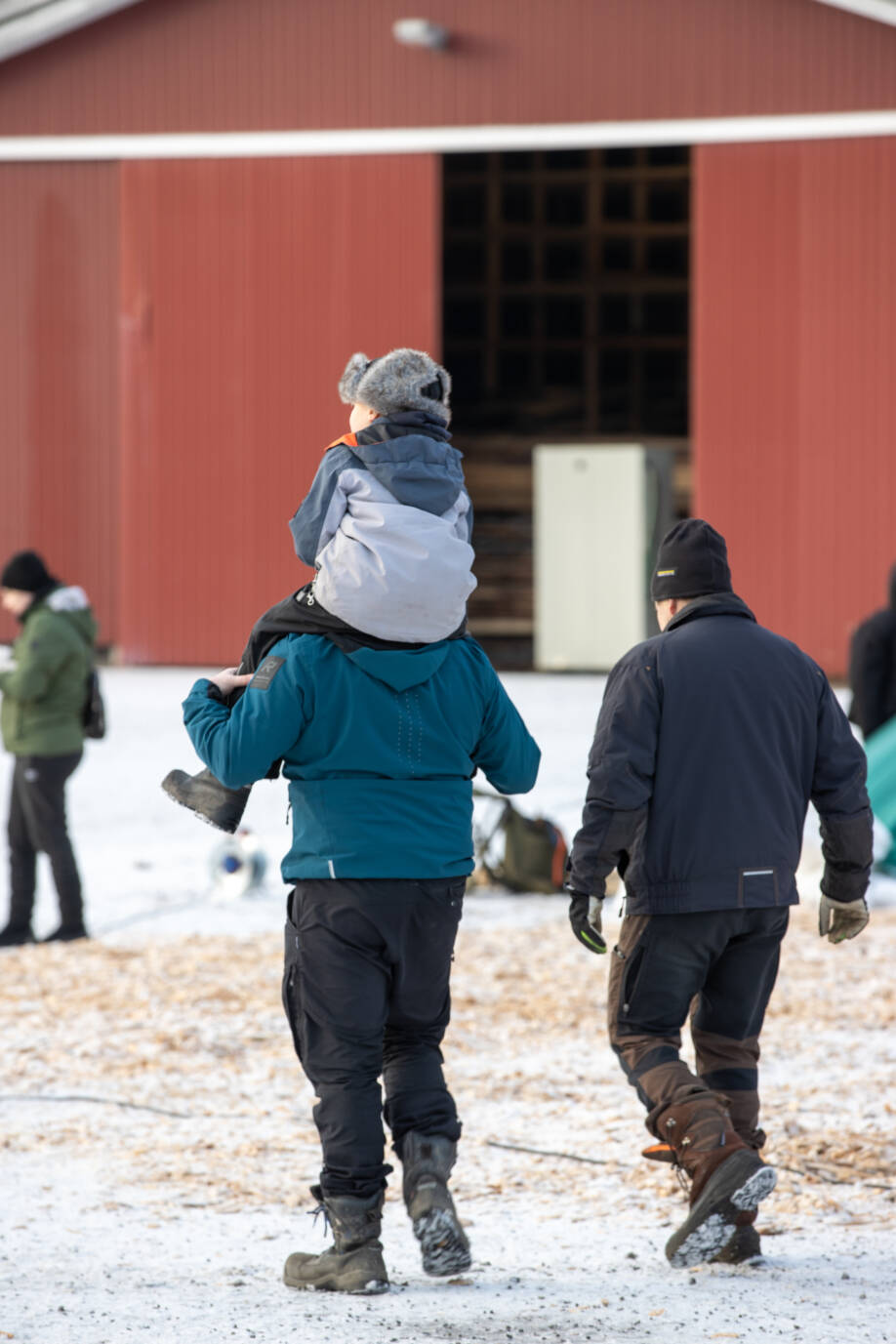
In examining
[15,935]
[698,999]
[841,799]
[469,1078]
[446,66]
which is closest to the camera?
[841,799]

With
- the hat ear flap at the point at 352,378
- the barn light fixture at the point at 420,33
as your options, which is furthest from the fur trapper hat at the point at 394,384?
the barn light fixture at the point at 420,33

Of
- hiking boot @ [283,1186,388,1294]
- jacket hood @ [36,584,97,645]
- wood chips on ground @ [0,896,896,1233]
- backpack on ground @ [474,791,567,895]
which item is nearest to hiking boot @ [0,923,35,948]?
wood chips on ground @ [0,896,896,1233]

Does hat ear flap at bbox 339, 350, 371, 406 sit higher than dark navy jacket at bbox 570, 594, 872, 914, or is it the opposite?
hat ear flap at bbox 339, 350, 371, 406

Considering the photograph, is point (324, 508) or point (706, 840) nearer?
point (324, 508)

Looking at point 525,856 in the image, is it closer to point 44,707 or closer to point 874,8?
point 44,707

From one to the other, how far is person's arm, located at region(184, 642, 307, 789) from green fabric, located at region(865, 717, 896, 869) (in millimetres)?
6636

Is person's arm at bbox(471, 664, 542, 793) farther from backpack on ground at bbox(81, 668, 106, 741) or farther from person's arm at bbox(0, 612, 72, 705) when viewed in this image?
backpack on ground at bbox(81, 668, 106, 741)

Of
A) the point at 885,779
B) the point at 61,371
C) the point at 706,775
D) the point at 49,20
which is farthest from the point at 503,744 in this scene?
the point at 49,20

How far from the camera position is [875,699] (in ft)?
33.7

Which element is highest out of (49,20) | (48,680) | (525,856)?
(49,20)

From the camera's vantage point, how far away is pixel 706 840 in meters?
4.32

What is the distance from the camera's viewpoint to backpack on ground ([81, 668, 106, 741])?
9.18 meters

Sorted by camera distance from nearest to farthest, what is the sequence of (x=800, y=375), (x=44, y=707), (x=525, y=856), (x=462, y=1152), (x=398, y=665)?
(x=398, y=665), (x=462, y=1152), (x=44, y=707), (x=525, y=856), (x=800, y=375)

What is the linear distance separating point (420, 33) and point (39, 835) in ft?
31.5
